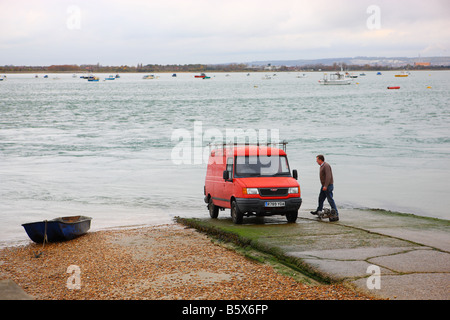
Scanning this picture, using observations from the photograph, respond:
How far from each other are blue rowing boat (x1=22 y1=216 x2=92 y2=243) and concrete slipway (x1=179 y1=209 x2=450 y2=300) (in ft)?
12.0

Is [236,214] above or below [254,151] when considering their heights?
below

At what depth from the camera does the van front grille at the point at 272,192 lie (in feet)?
52.4

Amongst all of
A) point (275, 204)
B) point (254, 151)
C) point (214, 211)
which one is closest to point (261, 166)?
point (254, 151)

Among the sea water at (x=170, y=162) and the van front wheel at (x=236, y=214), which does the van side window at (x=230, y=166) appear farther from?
the sea water at (x=170, y=162)

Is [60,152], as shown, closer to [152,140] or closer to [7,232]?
[152,140]

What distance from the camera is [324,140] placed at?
50.8m

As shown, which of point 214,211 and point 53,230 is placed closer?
point 53,230

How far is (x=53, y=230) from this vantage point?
16.3 metres

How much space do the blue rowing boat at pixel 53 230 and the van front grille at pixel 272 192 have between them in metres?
5.63

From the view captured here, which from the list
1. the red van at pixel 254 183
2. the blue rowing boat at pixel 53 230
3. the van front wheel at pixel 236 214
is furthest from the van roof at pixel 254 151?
the blue rowing boat at pixel 53 230

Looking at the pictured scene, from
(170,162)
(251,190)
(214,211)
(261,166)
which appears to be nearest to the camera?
(251,190)

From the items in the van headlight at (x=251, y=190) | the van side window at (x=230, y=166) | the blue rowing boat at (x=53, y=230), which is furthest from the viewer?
the van side window at (x=230, y=166)

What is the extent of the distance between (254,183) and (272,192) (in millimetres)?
586

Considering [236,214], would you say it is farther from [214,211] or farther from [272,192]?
[214,211]
